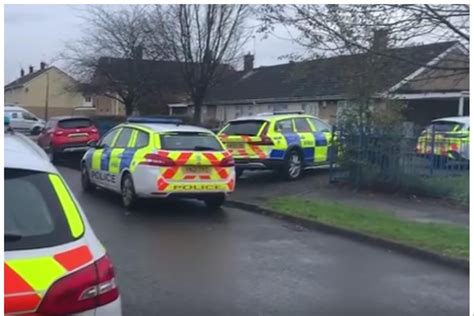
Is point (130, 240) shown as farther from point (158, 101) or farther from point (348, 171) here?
point (158, 101)

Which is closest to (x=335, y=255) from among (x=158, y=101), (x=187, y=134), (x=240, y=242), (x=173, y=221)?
(x=240, y=242)

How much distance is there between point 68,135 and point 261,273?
16618mm

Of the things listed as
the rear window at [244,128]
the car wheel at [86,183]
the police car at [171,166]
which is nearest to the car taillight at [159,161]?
the police car at [171,166]

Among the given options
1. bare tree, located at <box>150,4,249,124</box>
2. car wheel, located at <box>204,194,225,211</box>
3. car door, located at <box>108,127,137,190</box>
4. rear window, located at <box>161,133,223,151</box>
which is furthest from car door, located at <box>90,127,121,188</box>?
→ bare tree, located at <box>150,4,249,124</box>

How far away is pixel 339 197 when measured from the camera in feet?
42.4

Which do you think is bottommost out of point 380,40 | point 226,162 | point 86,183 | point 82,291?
point 86,183

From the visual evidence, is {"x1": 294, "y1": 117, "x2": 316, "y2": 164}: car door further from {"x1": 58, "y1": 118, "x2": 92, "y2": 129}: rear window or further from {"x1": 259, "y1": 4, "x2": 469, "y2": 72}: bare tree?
{"x1": 58, "y1": 118, "x2": 92, "y2": 129}: rear window

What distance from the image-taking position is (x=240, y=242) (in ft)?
Result: 27.8

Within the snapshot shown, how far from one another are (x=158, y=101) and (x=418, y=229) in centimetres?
3154

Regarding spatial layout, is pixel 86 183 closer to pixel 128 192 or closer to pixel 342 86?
pixel 128 192

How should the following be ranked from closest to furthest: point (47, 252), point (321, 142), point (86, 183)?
point (47, 252) → point (86, 183) → point (321, 142)

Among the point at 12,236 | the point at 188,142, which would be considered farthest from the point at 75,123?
the point at 12,236

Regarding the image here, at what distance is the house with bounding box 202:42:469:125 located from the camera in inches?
414

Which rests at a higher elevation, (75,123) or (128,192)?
(75,123)
